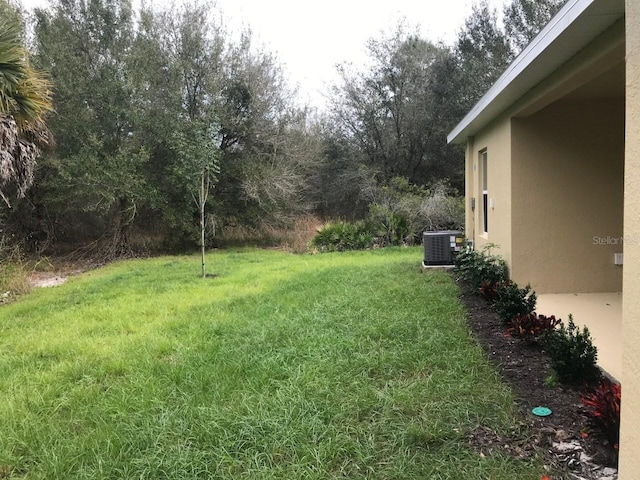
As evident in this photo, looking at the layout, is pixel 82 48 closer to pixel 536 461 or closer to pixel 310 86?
pixel 310 86

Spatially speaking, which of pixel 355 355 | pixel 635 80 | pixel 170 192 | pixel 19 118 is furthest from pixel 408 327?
pixel 170 192

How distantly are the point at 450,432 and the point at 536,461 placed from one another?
44 cm

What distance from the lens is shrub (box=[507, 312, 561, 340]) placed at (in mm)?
3842

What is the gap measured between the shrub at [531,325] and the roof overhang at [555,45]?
2172 millimetres

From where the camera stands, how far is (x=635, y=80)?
1659 millimetres

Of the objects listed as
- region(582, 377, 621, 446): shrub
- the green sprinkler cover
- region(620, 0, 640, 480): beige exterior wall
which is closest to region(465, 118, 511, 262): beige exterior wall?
the green sprinkler cover

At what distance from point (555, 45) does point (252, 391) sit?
340 centimetres

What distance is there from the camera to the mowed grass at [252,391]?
7.69 ft

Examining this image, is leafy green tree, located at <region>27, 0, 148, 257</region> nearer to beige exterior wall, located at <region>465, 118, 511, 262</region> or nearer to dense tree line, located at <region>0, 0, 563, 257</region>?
dense tree line, located at <region>0, 0, 563, 257</region>

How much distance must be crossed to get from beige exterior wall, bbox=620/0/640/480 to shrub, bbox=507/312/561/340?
2.07 m

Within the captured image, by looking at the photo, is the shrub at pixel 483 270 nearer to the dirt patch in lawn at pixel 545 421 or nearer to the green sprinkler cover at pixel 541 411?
the dirt patch in lawn at pixel 545 421

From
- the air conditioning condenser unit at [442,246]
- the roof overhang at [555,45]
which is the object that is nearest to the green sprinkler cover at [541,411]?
the roof overhang at [555,45]

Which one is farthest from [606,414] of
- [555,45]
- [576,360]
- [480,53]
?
[480,53]

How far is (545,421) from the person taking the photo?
2.64 m
